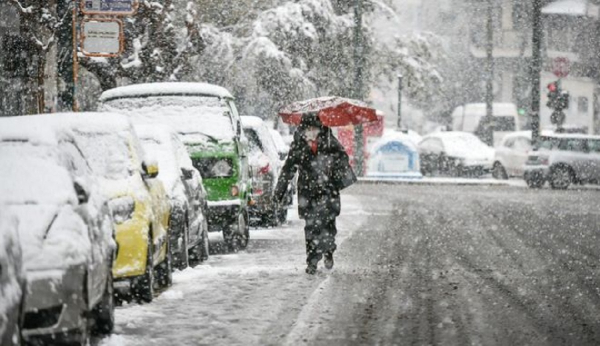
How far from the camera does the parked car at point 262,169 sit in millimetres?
19672

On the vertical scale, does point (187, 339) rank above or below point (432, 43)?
below

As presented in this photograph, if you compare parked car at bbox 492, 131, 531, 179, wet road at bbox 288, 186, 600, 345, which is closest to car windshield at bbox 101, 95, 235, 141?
wet road at bbox 288, 186, 600, 345

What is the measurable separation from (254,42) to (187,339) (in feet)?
103

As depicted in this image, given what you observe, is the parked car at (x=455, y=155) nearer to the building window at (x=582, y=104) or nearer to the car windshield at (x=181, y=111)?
the car windshield at (x=181, y=111)

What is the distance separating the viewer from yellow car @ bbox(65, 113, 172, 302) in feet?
34.2

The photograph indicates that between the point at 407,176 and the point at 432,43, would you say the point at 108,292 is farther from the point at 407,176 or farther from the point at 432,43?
the point at 432,43

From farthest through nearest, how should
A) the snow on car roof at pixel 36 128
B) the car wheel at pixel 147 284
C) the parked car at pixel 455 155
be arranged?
the parked car at pixel 455 155 < the car wheel at pixel 147 284 < the snow on car roof at pixel 36 128

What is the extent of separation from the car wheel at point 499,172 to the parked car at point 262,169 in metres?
19.8

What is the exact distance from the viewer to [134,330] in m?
9.64

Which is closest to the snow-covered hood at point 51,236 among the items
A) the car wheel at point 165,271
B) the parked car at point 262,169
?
the car wheel at point 165,271

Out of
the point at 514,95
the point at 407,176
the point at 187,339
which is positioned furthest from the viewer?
the point at 514,95

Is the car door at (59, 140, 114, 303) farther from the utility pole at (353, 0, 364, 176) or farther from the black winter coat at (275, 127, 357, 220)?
the utility pole at (353, 0, 364, 176)

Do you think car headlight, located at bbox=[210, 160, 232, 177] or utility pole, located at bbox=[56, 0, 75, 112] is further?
car headlight, located at bbox=[210, 160, 232, 177]

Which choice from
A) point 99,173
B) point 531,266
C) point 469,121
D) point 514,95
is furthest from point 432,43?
point 99,173
